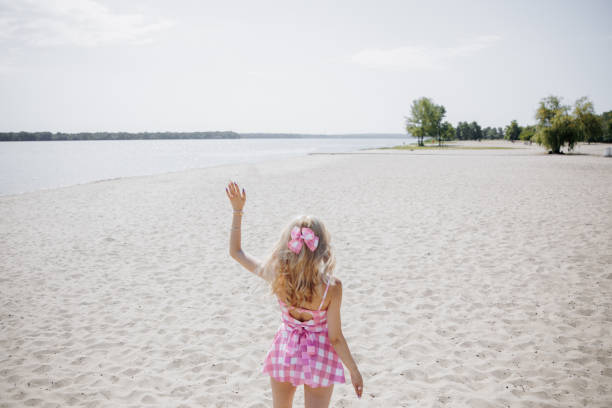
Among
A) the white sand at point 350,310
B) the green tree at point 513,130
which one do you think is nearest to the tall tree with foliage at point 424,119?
the green tree at point 513,130

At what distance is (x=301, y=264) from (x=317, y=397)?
93 centimetres

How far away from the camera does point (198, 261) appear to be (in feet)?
24.9

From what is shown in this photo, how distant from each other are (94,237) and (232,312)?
6510mm

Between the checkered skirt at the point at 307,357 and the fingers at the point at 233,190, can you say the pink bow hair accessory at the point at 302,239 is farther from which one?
the fingers at the point at 233,190

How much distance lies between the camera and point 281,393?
236 centimetres

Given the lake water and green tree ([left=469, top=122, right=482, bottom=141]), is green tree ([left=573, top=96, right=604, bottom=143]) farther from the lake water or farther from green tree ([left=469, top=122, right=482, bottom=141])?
green tree ([left=469, top=122, right=482, bottom=141])

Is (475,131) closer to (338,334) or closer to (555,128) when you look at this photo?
(555,128)

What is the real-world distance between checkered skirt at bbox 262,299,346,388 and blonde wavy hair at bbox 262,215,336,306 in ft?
0.58

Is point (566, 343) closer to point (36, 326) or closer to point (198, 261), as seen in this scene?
point (198, 261)

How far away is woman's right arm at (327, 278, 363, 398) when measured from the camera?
2.14 meters

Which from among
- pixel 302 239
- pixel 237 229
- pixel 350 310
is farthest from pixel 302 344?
pixel 350 310

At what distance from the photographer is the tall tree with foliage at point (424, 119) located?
8669 centimetres

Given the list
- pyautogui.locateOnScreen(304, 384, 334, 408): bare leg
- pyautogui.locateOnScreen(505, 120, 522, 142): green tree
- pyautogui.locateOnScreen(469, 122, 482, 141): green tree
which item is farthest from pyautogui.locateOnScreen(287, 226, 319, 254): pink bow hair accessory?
pyautogui.locateOnScreen(469, 122, 482, 141): green tree

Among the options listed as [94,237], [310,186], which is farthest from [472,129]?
[94,237]
